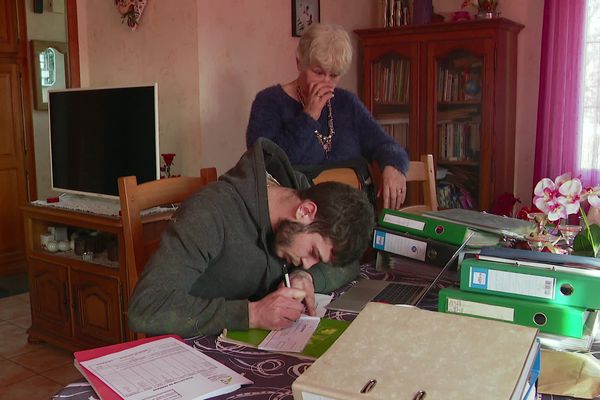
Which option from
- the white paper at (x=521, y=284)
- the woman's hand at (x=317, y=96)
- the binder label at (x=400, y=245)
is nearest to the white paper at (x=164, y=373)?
the white paper at (x=521, y=284)

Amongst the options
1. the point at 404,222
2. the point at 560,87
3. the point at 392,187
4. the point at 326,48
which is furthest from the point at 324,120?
the point at 560,87

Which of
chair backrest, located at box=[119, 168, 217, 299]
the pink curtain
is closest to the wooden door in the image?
chair backrest, located at box=[119, 168, 217, 299]

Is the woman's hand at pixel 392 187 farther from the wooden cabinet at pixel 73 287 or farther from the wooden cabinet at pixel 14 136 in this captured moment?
the wooden cabinet at pixel 14 136

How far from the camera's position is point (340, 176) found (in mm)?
2188

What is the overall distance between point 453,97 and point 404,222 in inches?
87.9

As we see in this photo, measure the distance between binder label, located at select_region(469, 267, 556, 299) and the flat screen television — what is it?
5.83 feet

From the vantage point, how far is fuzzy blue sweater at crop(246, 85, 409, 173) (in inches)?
90.1

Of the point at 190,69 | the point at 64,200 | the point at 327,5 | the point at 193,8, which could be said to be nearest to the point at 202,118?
the point at 190,69

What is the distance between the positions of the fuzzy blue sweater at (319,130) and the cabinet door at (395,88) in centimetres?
135

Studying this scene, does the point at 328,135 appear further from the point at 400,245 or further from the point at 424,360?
the point at 424,360

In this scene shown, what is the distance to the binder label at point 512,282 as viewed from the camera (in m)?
1.15

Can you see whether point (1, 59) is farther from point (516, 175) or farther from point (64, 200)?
point (516, 175)

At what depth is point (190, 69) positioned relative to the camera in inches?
120

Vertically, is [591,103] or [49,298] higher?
[591,103]
